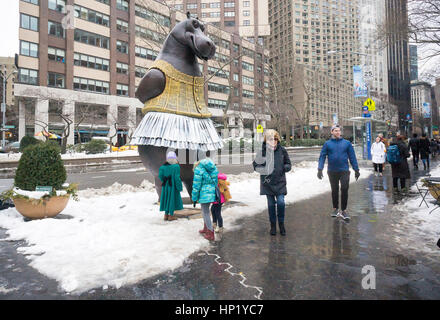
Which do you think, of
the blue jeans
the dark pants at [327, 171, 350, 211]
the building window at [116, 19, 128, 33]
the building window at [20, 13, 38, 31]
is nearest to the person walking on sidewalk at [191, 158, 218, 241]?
the blue jeans

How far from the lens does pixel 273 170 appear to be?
4.69m

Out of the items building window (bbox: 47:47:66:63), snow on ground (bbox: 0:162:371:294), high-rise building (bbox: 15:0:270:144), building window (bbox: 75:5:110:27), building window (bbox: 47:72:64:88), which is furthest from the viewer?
building window (bbox: 75:5:110:27)

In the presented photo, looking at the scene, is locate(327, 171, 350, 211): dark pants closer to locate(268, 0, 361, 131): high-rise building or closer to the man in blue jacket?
the man in blue jacket

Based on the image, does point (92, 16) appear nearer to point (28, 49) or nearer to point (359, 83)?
point (28, 49)

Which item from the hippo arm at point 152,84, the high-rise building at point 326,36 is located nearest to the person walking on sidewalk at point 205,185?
the hippo arm at point 152,84

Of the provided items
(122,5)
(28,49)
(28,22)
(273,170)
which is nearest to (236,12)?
(122,5)

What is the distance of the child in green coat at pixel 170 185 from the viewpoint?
17.3ft

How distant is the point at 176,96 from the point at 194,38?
1.11 meters

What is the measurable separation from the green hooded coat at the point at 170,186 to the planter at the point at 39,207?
203cm

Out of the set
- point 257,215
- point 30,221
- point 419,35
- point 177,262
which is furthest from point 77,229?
point 419,35

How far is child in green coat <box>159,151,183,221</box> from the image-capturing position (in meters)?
5.27

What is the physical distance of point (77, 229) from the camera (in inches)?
187

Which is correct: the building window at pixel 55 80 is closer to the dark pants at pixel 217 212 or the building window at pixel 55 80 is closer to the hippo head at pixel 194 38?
the hippo head at pixel 194 38

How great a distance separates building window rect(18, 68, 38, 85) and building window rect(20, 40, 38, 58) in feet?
5.98
